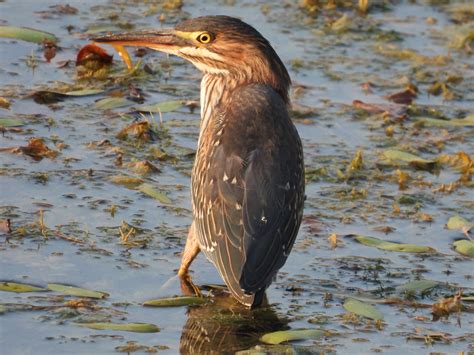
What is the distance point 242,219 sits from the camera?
6.50 metres

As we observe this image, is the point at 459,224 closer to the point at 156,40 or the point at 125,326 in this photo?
the point at 156,40

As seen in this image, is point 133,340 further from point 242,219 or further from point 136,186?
point 136,186

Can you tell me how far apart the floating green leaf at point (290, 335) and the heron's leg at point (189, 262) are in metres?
0.66

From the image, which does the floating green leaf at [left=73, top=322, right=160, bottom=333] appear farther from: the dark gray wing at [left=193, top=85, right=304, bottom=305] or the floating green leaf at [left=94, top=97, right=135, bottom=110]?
the floating green leaf at [left=94, top=97, right=135, bottom=110]

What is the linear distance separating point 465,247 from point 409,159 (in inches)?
58.5

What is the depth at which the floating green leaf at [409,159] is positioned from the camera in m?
9.09

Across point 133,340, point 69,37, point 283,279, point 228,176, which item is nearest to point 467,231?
point 283,279

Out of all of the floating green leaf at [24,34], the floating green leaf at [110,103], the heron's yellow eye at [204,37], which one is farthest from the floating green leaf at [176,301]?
the floating green leaf at [24,34]

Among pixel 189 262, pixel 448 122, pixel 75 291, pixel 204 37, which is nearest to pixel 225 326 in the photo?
pixel 189 262

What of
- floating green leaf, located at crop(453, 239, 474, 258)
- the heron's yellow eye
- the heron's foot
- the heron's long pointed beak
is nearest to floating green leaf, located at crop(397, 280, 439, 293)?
floating green leaf, located at crop(453, 239, 474, 258)

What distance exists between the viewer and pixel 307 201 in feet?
27.6

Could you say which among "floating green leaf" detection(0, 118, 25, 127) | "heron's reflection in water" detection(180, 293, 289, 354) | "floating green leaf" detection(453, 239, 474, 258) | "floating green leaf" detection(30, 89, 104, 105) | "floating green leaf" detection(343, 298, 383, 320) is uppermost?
"floating green leaf" detection(30, 89, 104, 105)

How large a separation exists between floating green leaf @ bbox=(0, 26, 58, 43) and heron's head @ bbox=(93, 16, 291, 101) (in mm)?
2399

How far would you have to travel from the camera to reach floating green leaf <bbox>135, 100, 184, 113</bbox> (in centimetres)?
944
